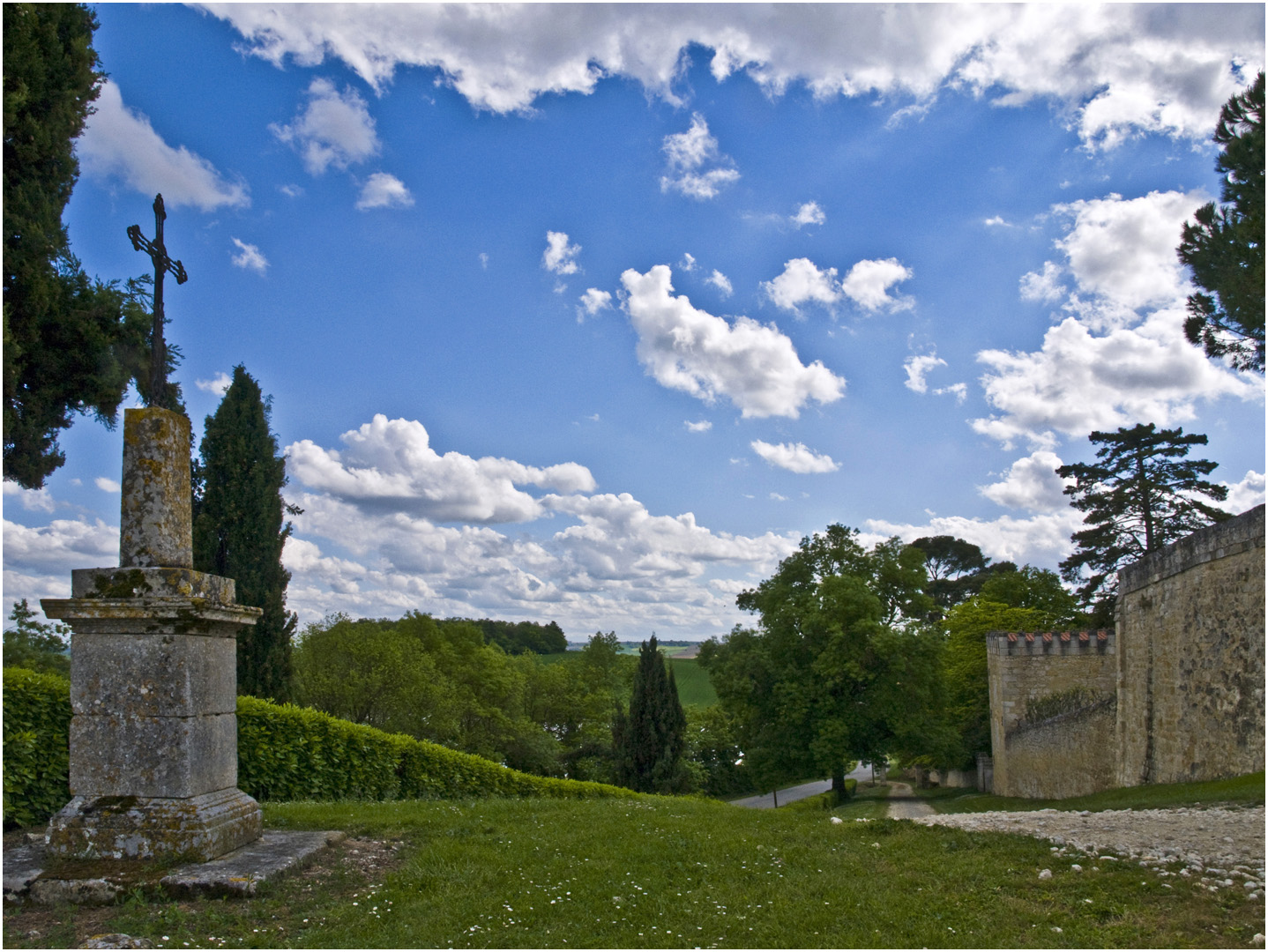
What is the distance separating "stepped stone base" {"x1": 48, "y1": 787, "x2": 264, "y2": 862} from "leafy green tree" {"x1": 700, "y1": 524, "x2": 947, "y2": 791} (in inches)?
820

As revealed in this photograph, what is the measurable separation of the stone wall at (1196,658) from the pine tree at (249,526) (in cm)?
1751

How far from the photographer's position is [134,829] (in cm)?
568

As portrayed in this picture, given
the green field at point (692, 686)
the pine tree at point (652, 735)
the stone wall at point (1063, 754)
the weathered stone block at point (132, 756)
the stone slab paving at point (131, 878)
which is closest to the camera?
→ the stone slab paving at point (131, 878)

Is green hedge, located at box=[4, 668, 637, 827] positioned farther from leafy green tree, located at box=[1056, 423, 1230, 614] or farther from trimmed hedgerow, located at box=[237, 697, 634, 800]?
leafy green tree, located at box=[1056, 423, 1230, 614]

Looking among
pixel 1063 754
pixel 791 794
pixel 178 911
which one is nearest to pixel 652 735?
pixel 1063 754

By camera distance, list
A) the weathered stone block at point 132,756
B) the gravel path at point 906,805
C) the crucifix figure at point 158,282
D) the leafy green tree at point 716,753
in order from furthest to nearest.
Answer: the leafy green tree at point 716,753 < the gravel path at point 906,805 < the crucifix figure at point 158,282 < the weathered stone block at point 132,756

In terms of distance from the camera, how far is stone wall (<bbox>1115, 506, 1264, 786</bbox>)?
11.5 metres

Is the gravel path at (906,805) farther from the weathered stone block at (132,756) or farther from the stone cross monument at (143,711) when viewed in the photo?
the weathered stone block at (132,756)

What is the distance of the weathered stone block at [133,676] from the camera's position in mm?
Result: 5906

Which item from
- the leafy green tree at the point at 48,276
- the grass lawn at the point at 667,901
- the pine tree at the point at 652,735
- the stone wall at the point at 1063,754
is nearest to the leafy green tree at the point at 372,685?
the pine tree at the point at 652,735

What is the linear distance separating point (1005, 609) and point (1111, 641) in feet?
35.7

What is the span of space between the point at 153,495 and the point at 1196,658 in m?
15.6

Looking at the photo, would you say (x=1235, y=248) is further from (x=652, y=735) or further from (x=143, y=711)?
(x=652, y=735)

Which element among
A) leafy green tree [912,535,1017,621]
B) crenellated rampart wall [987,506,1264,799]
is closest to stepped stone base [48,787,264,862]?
crenellated rampart wall [987,506,1264,799]
